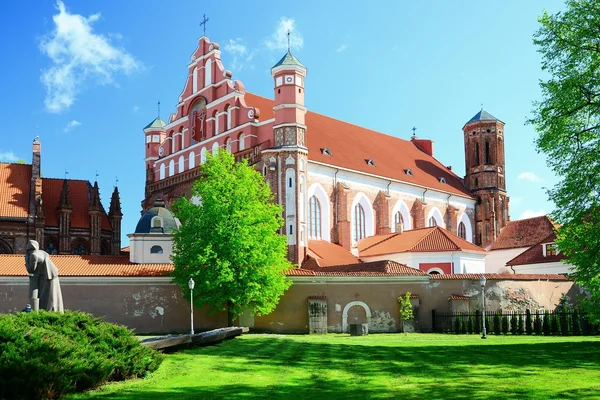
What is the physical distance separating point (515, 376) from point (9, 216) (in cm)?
4179

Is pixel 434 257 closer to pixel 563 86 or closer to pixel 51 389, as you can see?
pixel 563 86

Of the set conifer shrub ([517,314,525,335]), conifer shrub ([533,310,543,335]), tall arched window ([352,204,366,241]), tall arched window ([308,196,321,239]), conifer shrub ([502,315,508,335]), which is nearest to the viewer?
conifer shrub ([533,310,543,335])

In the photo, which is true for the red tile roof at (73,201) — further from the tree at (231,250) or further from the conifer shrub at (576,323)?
the conifer shrub at (576,323)

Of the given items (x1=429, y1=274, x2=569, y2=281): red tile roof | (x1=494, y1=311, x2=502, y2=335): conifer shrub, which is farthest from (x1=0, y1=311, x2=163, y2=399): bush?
(x1=429, y1=274, x2=569, y2=281): red tile roof

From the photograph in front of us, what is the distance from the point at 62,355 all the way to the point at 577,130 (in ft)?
59.3

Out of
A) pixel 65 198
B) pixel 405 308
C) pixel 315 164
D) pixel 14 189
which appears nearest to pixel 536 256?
pixel 315 164

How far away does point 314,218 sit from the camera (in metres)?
48.9

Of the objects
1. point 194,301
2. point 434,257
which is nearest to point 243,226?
point 194,301

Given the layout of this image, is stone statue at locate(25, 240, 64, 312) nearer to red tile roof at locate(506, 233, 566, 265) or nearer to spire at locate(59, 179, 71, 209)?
spire at locate(59, 179, 71, 209)

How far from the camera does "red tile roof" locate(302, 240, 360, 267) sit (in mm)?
44250

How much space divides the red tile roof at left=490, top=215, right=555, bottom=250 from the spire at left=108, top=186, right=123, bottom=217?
32.1 meters

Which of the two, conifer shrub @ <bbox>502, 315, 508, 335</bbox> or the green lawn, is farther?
conifer shrub @ <bbox>502, 315, 508, 335</bbox>

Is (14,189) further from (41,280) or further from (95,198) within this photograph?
(41,280)

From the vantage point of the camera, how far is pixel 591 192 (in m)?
22.5
